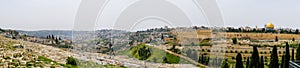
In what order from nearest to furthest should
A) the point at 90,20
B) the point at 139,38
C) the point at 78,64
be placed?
Answer: the point at 90,20, the point at 78,64, the point at 139,38

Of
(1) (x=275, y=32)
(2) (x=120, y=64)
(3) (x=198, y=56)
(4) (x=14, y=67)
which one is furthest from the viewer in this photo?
(1) (x=275, y=32)

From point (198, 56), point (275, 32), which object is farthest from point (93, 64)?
point (275, 32)

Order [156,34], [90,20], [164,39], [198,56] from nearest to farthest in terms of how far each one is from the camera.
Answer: [90,20]
[156,34]
[164,39]
[198,56]

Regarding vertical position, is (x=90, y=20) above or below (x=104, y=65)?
above

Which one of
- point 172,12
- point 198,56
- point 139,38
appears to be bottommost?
point 198,56

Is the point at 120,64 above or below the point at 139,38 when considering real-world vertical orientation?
below

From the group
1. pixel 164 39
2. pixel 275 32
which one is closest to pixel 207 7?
pixel 164 39

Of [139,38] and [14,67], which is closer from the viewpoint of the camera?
[14,67]

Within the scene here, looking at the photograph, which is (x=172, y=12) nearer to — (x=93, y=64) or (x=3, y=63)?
(x=93, y=64)

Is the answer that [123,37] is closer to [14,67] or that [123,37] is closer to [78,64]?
[78,64]
